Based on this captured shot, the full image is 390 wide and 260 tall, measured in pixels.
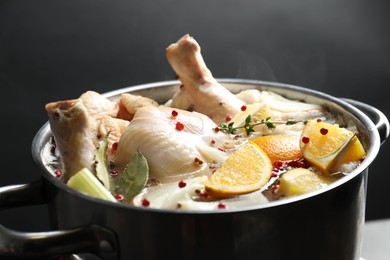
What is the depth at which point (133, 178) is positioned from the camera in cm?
118

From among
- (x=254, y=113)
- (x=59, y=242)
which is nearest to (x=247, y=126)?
(x=254, y=113)

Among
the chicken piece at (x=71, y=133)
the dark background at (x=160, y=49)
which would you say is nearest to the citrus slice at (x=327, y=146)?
the chicken piece at (x=71, y=133)

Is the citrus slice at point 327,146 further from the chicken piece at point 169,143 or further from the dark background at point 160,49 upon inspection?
the dark background at point 160,49

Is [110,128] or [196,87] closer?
[110,128]

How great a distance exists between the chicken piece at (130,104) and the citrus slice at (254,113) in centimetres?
23

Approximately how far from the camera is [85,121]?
1.18 metres

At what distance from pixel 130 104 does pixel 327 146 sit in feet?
1.65

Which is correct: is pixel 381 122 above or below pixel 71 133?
below

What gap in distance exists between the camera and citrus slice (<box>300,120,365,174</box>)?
48.5 inches

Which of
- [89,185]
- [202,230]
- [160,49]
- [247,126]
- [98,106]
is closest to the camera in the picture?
[202,230]

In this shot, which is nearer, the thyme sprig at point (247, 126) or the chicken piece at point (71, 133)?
the chicken piece at point (71, 133)

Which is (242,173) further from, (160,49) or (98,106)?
(160,49)

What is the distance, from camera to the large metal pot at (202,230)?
3.20 feet

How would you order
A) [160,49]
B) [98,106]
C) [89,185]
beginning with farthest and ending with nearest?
[160,49] < [98,106] < [89,185]
